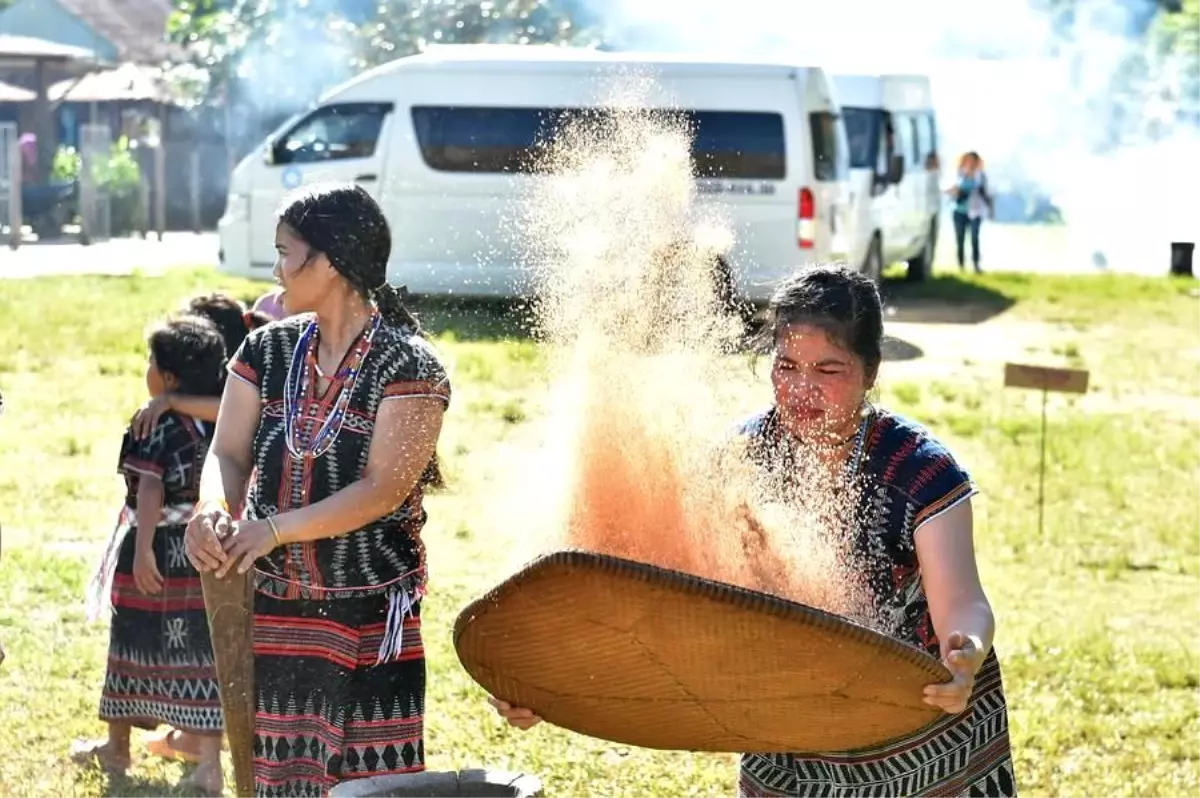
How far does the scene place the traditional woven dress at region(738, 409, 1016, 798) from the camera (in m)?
2.97

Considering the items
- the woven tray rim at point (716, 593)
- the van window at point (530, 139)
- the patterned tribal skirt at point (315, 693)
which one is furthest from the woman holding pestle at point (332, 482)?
the van window at point (530, 139)

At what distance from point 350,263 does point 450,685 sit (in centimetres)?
283

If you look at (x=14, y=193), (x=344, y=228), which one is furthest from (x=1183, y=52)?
(x=344, y=228)

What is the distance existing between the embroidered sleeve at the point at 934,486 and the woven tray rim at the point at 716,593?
487mm

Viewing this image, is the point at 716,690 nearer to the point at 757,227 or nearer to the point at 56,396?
the point at 56,396

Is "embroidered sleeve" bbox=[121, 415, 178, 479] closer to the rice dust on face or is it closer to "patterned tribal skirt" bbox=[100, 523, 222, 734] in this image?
"patterned tribal skirt" bbox=[100, 523, 222, 734]

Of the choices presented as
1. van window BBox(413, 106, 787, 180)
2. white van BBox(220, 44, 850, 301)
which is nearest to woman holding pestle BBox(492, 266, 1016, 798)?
white van BBox(220, 44, 850, 301)

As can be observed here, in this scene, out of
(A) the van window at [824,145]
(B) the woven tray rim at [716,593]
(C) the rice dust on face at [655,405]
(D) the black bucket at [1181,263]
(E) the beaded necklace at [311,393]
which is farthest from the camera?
(D) the black bucket at [1181,263]

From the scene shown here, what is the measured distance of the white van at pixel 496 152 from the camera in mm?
15062

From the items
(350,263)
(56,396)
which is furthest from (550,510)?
(56,396)

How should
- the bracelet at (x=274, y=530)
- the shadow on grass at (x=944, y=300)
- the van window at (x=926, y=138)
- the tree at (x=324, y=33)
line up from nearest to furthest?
1. the bracelet at (x=274, y=530)
2. the shadow on grass at (x=944, y=300)
3. the van window at (x=926, y=138)
4. the tree at (x=324, y=33)

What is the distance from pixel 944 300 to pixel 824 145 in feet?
18.6

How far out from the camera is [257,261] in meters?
16.4

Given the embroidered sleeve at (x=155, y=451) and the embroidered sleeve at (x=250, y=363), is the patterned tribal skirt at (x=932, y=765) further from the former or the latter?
the embroidered sleeve at (x=155, y=451)
